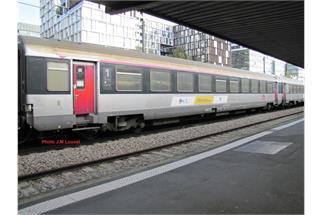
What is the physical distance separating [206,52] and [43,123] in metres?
91.2

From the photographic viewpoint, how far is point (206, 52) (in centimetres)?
9675

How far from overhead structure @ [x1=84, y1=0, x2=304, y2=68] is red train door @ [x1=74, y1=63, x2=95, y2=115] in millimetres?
2342

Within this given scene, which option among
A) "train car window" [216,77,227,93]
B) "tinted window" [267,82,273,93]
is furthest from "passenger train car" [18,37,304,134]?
"tinted window" [267,82,273,93]

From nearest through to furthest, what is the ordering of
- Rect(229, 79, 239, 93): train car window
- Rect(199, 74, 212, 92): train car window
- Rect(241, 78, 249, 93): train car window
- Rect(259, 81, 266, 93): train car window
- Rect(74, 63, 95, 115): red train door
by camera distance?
Rect(74, 63, 95, 115): red train door < Rect(199, 74, 212, 92): train car window < Rect(229, 79, 239, 93): train car window < Rect(241, 78, 249, 93): train car window < Rect(259, 81, 266, 93): train car window

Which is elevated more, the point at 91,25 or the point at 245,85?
the point at 91,25

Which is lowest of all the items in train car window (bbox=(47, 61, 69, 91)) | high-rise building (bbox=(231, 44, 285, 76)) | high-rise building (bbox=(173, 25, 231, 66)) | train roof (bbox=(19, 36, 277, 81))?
train car window (bbox=(47, 61, 69, 91))

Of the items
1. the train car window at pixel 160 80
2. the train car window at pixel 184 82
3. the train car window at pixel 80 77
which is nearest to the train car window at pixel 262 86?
the train car window at pixel 184 82

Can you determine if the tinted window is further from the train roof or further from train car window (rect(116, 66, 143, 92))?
train car window (rect(116, 66, 143, 92))

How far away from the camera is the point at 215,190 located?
525 cm

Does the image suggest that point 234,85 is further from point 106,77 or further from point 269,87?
point 106,77

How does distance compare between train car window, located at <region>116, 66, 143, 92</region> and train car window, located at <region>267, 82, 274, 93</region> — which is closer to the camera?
train car window, located at <region>116, 66, 143, 92</region>

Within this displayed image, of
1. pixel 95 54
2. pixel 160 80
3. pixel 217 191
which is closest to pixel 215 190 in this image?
pixel 217 191

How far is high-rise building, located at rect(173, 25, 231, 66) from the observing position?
317 ft

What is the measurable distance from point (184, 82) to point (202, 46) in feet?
282
